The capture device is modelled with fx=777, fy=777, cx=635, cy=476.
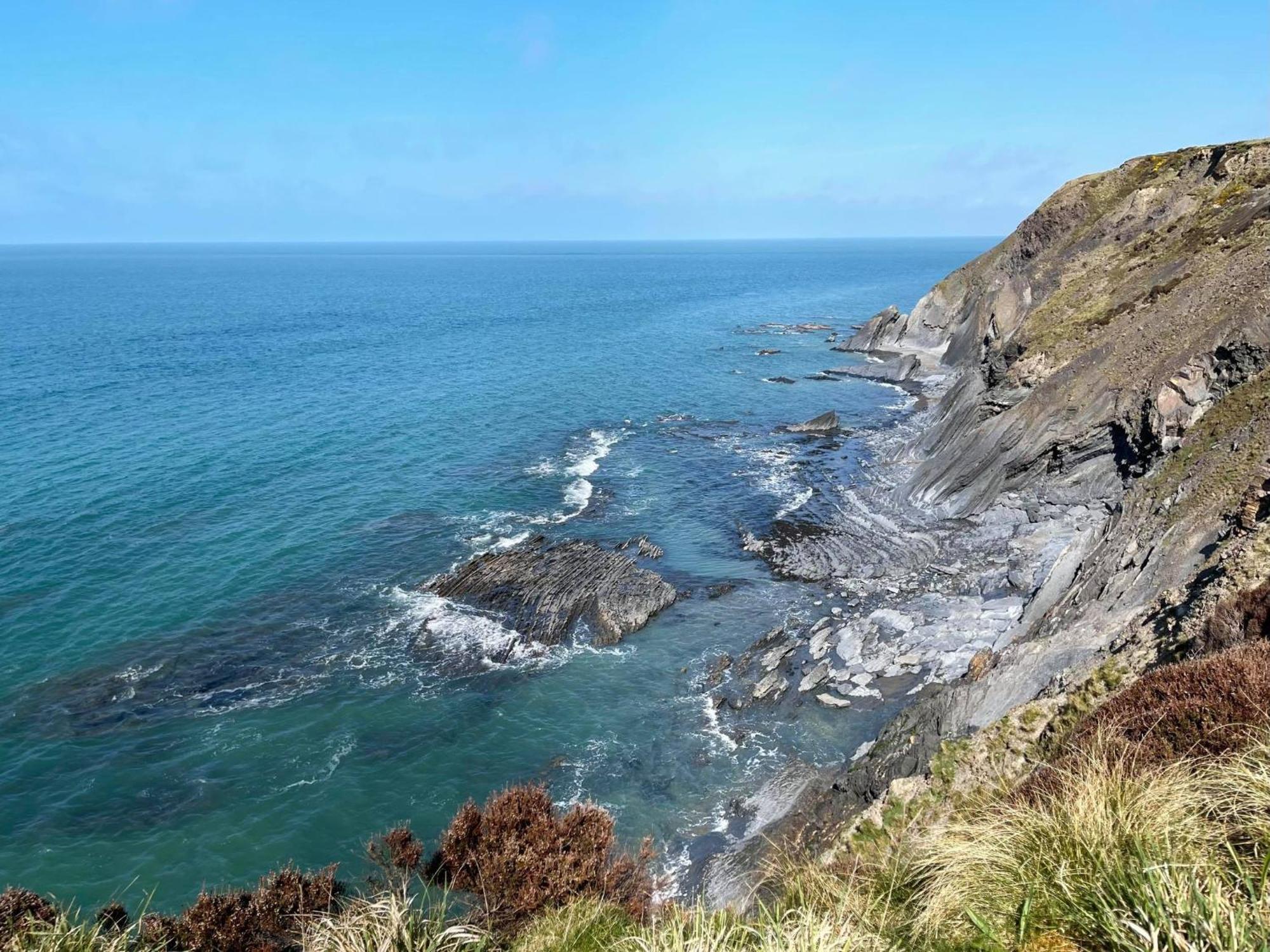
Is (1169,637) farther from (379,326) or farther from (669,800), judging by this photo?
(379,326)

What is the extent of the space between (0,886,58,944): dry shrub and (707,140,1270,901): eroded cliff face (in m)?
15.0

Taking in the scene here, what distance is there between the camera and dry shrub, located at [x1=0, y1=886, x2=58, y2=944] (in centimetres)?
1145

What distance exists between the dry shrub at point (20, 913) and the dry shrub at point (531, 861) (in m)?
6.20

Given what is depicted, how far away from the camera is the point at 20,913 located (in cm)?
1209

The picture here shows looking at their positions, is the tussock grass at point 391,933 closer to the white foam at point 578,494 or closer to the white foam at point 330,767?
the white foam at point 330,767

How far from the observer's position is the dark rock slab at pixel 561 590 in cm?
3500

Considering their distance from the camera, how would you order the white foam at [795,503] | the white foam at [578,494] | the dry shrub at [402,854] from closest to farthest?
the dry shrub at [402,854], the white foam at [795,503], the white foam at [578,494]

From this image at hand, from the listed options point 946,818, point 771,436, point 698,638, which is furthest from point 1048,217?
point 946,818

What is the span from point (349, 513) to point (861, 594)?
29.5 meters

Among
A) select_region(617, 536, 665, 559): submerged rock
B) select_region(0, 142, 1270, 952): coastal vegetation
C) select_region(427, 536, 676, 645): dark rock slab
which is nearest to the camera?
select_region(0, 142, 1270, 952): coastal vegetation

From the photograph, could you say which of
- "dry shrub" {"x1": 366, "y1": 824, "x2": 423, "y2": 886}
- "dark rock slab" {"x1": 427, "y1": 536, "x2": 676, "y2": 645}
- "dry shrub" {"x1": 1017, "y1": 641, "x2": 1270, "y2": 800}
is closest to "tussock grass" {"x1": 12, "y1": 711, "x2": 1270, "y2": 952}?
"dry shrub" {"x1": 1017, "y1": 641, "x2": 1270, "y2": 800}

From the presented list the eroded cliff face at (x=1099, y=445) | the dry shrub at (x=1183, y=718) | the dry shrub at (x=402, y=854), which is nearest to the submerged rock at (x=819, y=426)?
the eroded cliff face at (x=1099, y=445)

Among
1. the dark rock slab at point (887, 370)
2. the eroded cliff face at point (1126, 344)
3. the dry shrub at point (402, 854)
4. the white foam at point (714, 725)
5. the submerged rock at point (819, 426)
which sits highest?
the eroded cliff face at point (1126, 344)

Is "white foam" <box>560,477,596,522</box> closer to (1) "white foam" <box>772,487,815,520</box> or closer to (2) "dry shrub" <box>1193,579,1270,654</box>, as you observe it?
(1) "white foam" <box>772,487,815,520</box>
